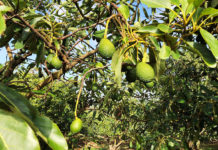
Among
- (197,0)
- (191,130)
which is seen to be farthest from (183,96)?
(197,0)

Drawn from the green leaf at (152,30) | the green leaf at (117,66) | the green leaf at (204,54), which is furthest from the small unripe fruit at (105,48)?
the green leaf at (204,54)

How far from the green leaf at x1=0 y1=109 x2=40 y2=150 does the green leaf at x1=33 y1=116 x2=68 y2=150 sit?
9cm

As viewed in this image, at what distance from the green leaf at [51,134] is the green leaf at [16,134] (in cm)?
9

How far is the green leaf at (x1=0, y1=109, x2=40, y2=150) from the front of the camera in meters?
0.35

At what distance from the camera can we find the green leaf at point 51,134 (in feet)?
1.47

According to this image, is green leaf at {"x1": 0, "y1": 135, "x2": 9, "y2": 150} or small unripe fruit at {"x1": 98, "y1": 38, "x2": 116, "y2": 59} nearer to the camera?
green leaf at {"x1": 0, "y1": 135, "x2": 9, "y2": 150}

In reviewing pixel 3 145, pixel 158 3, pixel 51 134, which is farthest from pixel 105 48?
pixel 3 145

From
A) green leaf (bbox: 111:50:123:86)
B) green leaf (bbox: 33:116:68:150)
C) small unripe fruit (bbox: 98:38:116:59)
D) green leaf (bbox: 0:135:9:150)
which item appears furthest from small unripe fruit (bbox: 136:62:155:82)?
green leaf (bbox: 0:135:9:150)

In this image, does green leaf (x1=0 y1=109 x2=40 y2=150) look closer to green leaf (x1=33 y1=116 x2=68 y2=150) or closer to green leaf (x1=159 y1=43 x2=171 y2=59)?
green leaf (x1=33 y1=116 x2=68 y2=150)

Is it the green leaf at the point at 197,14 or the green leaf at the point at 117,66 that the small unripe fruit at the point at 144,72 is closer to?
the green leaf at the point at 117,66

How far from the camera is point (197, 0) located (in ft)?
2.02

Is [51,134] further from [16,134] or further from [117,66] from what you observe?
[117,66]

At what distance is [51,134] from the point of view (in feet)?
1.52

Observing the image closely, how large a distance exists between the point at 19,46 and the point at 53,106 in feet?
11.0
